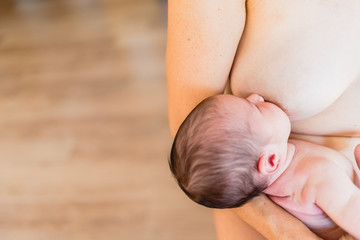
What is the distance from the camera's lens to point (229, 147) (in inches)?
30.9

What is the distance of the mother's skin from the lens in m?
0.74

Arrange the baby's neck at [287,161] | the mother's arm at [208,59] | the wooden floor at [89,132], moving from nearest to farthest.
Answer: the mother's arm at [208,59]
the baby's neck at [287,161]
the wooden floor at [89,132]

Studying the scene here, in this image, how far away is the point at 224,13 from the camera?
0.73m

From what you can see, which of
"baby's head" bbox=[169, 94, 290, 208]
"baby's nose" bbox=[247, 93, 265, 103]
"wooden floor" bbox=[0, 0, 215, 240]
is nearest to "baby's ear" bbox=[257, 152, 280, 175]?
"baby's head" bbox=[169, 94, 290, 208]

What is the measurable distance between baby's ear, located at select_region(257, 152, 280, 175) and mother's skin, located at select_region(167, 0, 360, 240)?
79 mm

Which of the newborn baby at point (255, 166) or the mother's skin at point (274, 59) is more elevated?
the mother's skin at point (274, 59)

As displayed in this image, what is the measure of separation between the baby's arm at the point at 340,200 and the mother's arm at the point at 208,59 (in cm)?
6

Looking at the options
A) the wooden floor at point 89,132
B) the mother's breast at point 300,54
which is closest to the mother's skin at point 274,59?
the mother's breast at point 300,54

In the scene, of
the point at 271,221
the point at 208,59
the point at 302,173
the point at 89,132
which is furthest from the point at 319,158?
the point at 89,132

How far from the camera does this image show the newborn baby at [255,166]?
0.79 metres

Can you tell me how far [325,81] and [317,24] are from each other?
0.36ft

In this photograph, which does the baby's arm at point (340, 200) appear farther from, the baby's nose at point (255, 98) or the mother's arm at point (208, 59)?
the baby's nose at point (255, 98)

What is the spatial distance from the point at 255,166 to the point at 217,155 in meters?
0.09

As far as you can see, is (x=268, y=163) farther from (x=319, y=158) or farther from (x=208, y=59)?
(x=208, y=59)
